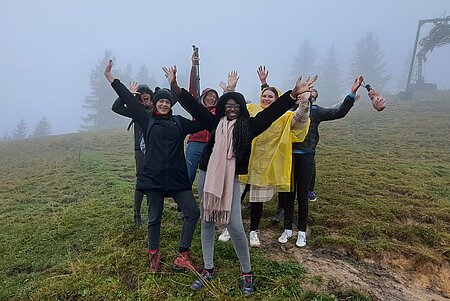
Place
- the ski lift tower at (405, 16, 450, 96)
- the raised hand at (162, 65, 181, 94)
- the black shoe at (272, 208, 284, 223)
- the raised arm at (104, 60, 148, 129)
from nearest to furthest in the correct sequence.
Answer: the raised hand at (162, 65, 181, 94) < the raised arm at (104, 60, 148, 129) < the black shoe at (272, 208, 284, 223) < the ski lift tower at (405, 16, 450, 96)

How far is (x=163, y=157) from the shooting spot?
3.95 m

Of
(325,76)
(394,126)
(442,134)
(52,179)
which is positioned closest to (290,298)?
(52,179)

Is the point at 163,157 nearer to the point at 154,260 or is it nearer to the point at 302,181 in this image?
the point at 154,260

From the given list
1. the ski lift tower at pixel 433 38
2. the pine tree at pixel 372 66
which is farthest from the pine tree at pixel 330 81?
the ski lift tower at pixel 433 38

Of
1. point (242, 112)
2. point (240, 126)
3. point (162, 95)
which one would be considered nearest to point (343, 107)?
point (242, 112)

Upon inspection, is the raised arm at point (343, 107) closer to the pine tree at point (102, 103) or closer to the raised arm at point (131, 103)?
the raised arm at point (131, 103)

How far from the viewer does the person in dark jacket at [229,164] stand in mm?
3533

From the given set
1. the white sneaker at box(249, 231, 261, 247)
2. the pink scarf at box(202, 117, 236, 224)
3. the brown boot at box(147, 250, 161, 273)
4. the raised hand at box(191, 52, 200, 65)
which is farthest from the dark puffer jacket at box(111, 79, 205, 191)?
the raised hand at box(191, 52, 200, 65)

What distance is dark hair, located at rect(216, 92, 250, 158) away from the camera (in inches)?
142

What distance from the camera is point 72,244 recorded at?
5176 mm

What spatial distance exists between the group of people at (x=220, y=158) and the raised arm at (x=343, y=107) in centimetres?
2

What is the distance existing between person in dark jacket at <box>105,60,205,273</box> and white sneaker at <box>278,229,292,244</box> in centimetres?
149

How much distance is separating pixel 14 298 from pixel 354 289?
403 cm

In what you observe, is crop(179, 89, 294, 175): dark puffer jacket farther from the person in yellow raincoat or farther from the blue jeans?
the blue jeans
